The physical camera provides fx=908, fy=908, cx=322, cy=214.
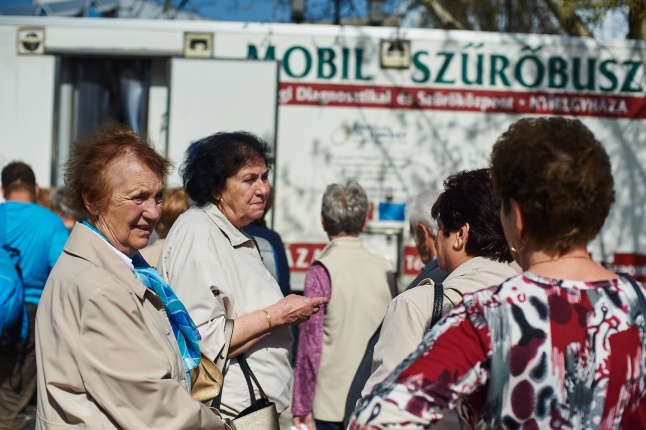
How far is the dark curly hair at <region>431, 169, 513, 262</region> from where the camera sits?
2854 mm

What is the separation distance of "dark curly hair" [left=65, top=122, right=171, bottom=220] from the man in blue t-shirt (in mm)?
3167

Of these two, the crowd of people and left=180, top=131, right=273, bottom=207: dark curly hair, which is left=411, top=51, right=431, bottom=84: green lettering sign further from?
left=180, top=131, right=273, bottom=207: dark curly hair

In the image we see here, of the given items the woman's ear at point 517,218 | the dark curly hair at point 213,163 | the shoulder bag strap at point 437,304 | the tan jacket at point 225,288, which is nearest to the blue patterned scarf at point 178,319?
the tan jacket at point 225,288

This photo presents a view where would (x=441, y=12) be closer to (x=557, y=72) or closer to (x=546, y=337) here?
(x=557, y=72)

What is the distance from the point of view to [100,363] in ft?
7.91

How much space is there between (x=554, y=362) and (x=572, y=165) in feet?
1.38

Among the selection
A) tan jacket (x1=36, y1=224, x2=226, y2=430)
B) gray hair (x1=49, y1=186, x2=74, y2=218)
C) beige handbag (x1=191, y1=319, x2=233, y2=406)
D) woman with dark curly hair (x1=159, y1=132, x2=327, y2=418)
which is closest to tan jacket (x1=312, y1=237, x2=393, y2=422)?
woman with dark curly hair (x1=159, y1=132, x2=327, y2=418)

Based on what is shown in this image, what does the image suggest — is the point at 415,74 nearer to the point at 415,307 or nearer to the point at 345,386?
the point at 345,386

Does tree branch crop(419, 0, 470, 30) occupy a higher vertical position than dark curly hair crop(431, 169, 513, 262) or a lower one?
higher

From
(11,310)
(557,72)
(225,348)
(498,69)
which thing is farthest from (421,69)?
(225,348)

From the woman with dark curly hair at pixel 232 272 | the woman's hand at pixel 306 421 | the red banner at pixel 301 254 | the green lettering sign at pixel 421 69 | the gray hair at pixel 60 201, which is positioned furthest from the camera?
the green lettering sign at pixel 421 69

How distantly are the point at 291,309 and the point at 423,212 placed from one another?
4.26 feet

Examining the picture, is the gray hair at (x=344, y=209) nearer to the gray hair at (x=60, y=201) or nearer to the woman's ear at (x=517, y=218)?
the gray hair at (x=60, y=201)

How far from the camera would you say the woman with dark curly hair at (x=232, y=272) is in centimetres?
338
